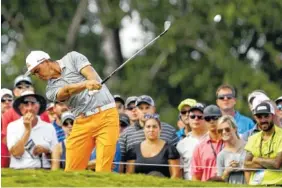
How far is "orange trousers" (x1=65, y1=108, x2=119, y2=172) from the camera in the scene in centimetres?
1284

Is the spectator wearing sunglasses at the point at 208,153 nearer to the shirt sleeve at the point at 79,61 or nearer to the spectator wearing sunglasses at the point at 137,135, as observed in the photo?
the spectator wearing sunglasses at the point at 137,135

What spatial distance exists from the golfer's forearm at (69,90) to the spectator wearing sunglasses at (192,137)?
1852 mm

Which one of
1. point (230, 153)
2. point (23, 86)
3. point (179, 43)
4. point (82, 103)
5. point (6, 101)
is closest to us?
point (82, 103)

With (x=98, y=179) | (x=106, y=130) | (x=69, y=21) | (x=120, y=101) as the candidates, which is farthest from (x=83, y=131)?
(x=69, y=21)

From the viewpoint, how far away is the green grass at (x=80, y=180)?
1160cm

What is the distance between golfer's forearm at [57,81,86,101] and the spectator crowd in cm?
57

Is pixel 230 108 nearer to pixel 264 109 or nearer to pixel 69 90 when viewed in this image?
pixel 264 109

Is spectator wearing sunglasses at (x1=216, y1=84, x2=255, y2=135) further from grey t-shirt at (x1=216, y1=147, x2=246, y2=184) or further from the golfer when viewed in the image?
the golfer

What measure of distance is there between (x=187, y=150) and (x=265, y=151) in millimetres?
1425

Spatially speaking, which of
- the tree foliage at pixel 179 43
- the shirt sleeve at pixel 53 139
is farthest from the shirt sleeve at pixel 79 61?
the tree foliage at pixel 179 43

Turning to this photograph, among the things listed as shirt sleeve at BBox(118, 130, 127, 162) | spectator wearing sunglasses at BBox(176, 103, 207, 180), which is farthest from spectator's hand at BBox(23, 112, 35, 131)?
spectator wearing sunglasses at BBox(176, 103, 207, 180)

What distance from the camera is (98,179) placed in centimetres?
1184

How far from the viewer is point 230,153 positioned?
530 inches

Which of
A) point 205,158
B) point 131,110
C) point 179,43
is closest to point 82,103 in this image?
point 205,158
